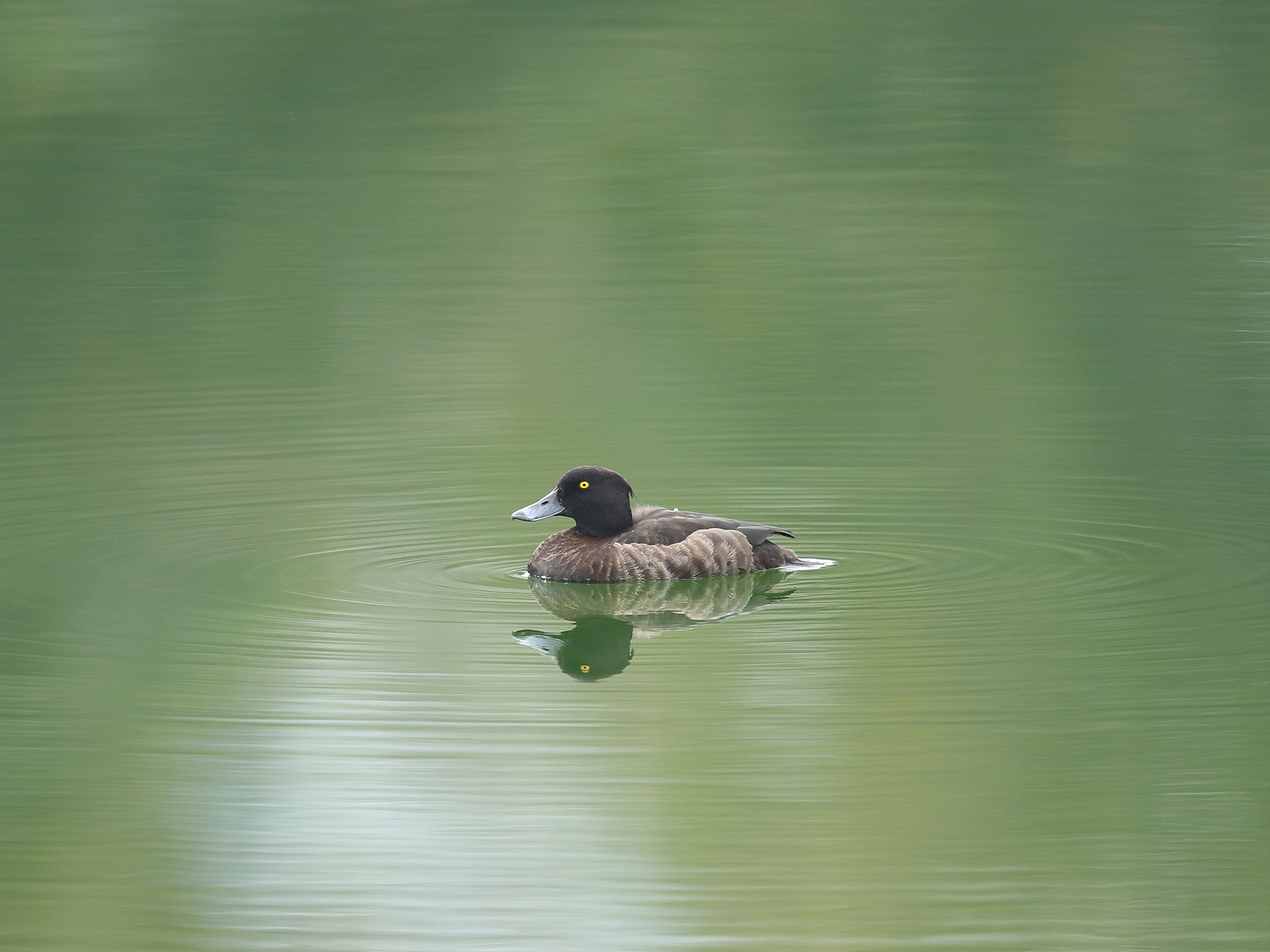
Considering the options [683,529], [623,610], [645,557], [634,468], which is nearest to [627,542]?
[645,557]

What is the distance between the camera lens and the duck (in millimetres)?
9625

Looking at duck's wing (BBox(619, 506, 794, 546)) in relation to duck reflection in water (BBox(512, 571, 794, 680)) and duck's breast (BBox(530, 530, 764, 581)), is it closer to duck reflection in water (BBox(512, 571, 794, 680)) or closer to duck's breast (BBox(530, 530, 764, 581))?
duck's breast (BBox(530, 530, 764, 581))

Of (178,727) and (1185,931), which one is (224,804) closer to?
(178,727)

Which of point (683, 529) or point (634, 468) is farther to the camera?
point (634, 468)

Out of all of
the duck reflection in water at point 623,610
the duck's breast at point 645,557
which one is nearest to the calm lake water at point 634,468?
the duck reflection in water at point 623,610

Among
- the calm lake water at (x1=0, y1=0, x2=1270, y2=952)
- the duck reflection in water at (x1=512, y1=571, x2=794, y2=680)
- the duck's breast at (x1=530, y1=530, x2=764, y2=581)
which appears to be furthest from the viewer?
the duck's breast at (x1=530, y1=530, x2=764, y2=581)

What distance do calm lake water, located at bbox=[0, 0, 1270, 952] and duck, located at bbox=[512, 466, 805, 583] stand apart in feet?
0.81

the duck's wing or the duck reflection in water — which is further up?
the duck's wing

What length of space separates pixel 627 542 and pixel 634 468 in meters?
2.26

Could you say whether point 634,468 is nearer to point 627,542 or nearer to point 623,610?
point 627,542

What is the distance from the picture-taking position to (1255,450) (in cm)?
1184

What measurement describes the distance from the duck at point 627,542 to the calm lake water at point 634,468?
247 mm

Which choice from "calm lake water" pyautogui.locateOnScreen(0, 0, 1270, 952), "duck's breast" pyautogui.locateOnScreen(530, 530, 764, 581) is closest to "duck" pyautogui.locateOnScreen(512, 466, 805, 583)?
"duck's breast" pyautogui.locateOnScreen(530, 530, 764, 581)

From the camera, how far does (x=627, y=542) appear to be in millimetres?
9688
